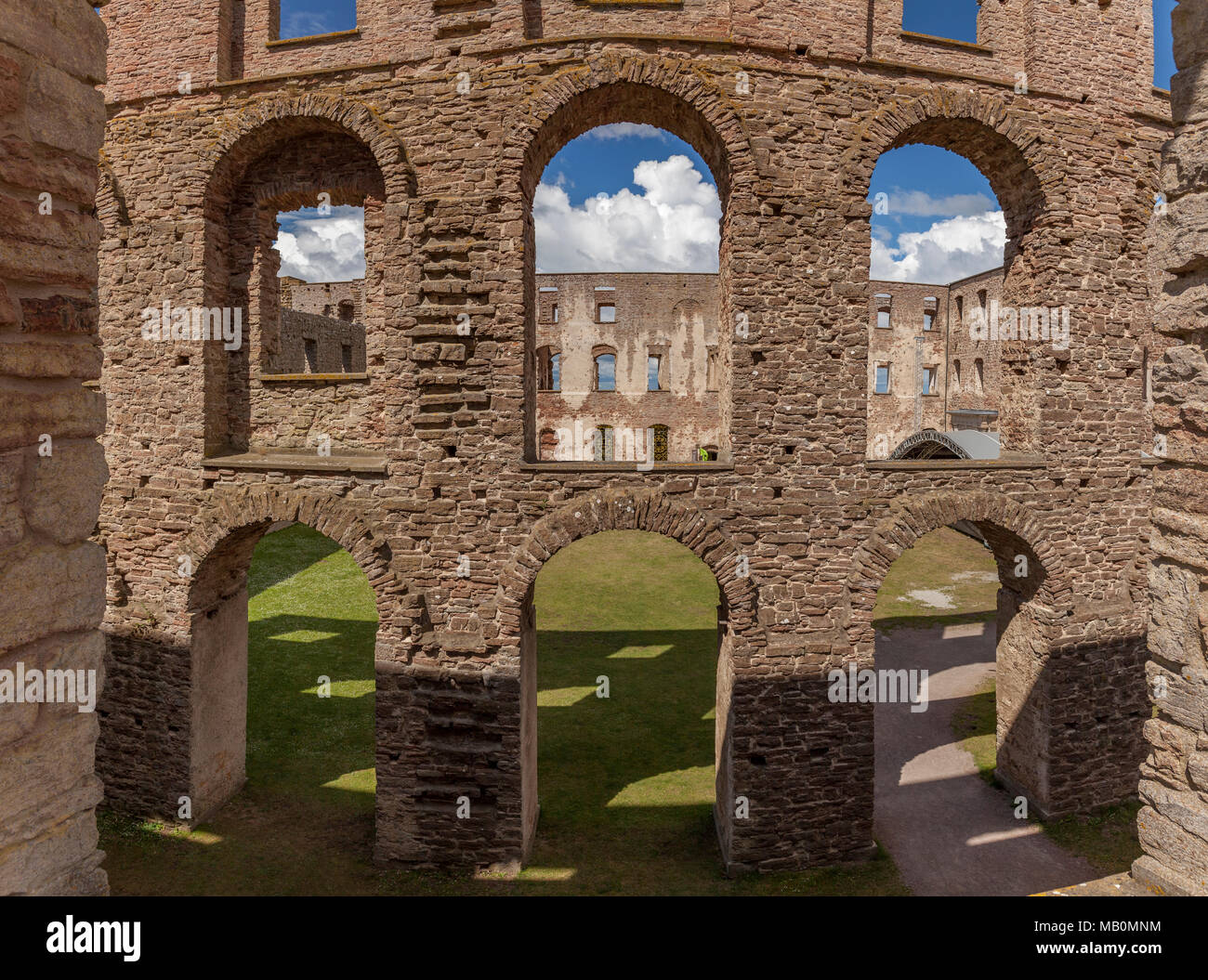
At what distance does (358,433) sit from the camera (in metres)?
9.42

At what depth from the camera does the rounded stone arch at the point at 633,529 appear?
7.99 metres

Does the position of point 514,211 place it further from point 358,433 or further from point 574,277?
point 574,277

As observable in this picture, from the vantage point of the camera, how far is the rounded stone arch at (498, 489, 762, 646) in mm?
7992

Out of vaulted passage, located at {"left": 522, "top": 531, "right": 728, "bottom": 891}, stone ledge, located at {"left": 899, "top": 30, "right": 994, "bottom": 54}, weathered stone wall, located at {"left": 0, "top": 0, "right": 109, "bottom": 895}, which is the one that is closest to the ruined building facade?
vaulted passage, located at {"left": 522, "top": 531, "right": 728, "bottom": 891}

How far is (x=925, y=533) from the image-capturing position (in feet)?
26.8

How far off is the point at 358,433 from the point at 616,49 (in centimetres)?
588

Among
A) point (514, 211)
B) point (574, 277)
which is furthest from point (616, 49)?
point (574, 277)

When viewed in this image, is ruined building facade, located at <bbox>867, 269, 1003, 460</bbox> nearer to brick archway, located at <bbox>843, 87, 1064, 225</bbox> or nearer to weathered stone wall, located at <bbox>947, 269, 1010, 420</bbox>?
weathered stone wall, located at <bbox>947, 269, 1010, 420</bbox>

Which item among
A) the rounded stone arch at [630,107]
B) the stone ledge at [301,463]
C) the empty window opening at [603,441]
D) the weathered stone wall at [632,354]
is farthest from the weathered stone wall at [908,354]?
the stone ledge at [301,463]

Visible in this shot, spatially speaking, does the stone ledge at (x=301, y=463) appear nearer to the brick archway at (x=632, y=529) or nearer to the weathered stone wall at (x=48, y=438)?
the brick archway at (x=632, y=529)

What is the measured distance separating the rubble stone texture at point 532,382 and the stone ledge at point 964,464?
50 mm

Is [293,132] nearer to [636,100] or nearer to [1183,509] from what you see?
[636,100]

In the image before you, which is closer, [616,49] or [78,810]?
[78,810]

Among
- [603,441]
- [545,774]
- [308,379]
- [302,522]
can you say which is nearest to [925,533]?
[545,774]
